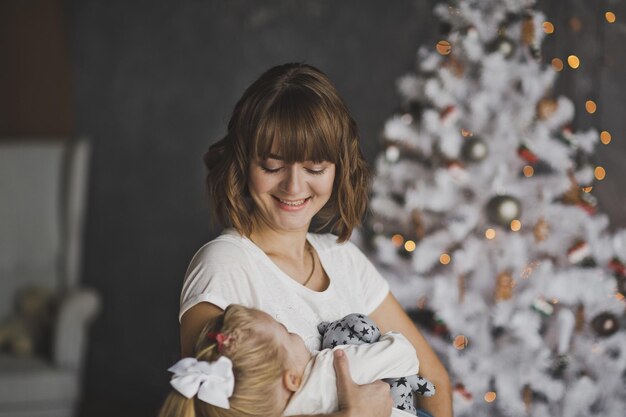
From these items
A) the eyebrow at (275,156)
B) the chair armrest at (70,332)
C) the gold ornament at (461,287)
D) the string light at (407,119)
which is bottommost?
the chair armrest at (70,332)

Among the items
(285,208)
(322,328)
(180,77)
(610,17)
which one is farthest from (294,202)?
(180,77)

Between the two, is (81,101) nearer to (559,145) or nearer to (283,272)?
(559,145)

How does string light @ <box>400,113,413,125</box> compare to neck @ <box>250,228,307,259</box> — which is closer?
neck @ <box>250,228,307,259</box>

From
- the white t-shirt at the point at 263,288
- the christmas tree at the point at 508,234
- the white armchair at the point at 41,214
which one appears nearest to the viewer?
the white t-shirt at the point at 263,288

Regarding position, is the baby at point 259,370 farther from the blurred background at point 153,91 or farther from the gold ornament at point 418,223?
the blurred background at point 153,91

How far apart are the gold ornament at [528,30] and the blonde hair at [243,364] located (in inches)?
95.1

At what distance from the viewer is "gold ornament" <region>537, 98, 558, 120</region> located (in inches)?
138

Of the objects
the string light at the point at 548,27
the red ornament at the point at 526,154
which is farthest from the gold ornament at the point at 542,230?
the string light at the point at 548,27

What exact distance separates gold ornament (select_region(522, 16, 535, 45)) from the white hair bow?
2530mm

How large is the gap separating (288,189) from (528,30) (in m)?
2.15

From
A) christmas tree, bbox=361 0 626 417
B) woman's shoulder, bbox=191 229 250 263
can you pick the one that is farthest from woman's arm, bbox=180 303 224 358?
christmas tree, bbox=361 0 626 417

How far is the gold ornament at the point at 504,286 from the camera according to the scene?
3559 mm

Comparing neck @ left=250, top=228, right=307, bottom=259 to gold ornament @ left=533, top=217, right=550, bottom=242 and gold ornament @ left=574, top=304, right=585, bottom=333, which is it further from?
gold ornament @ left=574, top=304, right=585, bottom=333

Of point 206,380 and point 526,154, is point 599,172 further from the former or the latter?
point 206,380
